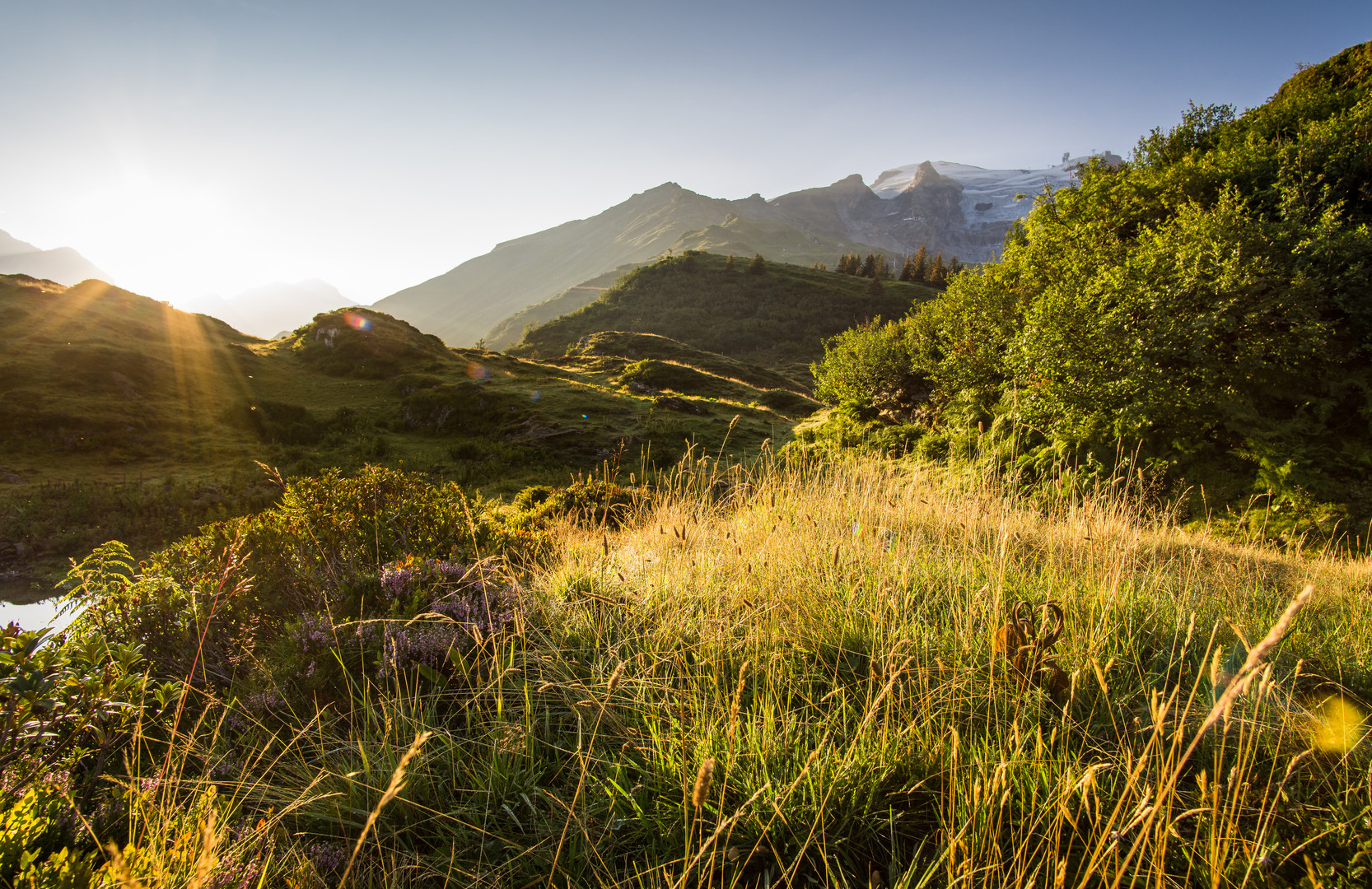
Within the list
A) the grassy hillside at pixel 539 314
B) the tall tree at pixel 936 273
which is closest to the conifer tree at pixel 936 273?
the tall tree at pixel 936 273

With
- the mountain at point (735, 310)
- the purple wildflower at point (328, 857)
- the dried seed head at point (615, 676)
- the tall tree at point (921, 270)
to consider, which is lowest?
the purple wildflower at point (328, 857)

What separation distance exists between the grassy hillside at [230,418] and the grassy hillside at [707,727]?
6807mm

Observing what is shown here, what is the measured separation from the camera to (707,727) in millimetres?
2281

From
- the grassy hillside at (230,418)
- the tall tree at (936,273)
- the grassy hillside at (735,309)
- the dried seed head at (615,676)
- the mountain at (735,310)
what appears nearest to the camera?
the dried seed head at (615,676)

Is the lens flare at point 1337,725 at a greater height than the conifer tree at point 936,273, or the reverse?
the conifer tree at point 936,273

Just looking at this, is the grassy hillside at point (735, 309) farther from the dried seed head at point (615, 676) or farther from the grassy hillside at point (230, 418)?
the dried seed head at point (615, 676)

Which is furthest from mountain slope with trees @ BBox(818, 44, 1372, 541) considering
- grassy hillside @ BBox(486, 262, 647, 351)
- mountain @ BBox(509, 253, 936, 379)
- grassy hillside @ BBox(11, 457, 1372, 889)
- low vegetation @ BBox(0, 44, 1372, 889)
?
grassy hillside @ BBox(486, 262, 647, 351)

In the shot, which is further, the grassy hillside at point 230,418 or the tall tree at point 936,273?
the tall tree at point 936,273

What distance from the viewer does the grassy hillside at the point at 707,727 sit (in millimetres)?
1800

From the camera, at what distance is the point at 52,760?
2107mm

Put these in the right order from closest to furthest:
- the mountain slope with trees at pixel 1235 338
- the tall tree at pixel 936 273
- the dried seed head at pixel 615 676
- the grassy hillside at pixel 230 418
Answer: the dried seed head at pixel 615 676 → the mountain slope with trees at pixel 1235 338 → the grassy hillside at pixel 230 418 → the tall tree at pixel 936 273

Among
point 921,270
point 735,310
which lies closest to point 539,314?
point 735,310

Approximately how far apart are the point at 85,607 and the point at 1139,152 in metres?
Result: 19.4

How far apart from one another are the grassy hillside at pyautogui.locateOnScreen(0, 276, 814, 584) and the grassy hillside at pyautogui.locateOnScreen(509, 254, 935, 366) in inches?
1290
